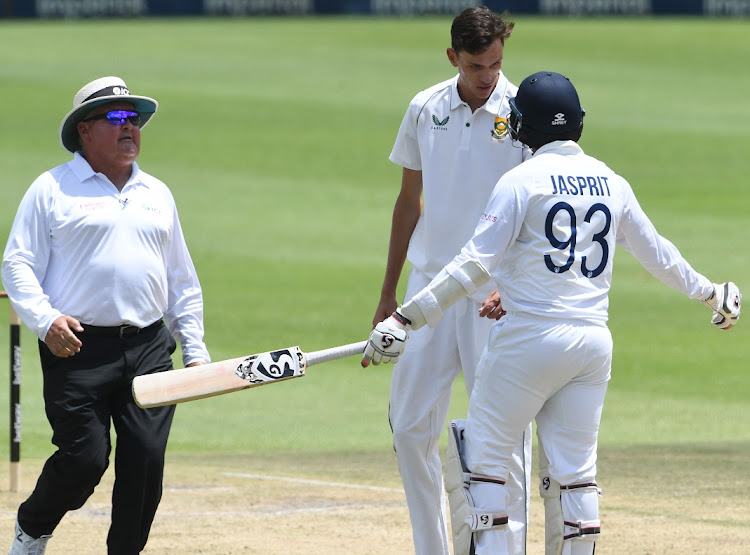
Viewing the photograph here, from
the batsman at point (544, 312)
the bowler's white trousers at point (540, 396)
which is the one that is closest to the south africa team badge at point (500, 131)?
the batsman at point (544, 312)

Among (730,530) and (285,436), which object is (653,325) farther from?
(730,530)

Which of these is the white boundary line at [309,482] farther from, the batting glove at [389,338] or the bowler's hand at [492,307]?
the batting glove at [389,338]

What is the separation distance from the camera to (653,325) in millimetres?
12445

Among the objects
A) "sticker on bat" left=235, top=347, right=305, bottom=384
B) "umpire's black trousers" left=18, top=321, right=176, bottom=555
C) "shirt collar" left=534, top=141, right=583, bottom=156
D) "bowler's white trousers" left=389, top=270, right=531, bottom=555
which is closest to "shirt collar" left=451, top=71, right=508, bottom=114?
"shirt collar" left=534, top=141, right=583, bottom=156

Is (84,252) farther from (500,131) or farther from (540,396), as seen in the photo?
(540,396)

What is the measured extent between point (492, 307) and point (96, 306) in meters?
1.52

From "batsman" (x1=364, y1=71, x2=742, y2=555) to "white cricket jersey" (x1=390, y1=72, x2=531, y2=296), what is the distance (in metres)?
0.50

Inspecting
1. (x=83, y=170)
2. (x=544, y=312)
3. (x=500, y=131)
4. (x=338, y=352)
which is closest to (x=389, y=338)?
(x=338, y=352)

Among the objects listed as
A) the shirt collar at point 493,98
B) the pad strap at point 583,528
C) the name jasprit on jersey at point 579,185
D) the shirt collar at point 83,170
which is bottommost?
the pad strap at point 583,528

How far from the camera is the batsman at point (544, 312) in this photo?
4977mm

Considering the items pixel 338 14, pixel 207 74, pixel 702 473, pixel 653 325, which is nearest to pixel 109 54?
pixel 207 74

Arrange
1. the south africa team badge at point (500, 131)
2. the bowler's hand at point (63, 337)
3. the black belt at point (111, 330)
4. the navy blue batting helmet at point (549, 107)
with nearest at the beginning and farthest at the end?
the navy blue batting helmet at point (549, 107), the bowler's hand at point (63, 337), the black belt at point (111, 330), the south africa team badge at point (500, 131)

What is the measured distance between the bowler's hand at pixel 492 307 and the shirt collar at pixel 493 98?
0.76m

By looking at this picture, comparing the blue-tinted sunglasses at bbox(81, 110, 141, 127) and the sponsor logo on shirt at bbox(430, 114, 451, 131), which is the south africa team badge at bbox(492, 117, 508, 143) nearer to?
the sponsor logo on shirt at bbox(430, 114, 451, 131)
